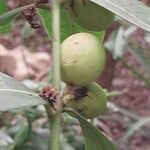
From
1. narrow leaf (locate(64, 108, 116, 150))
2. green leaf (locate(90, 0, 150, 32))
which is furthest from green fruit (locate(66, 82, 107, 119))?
green leaf (locate(90, 0, 150, 32))

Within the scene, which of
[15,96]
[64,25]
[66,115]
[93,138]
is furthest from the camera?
[66,115]

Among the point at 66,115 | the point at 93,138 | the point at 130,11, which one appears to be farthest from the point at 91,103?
the point at 66,115

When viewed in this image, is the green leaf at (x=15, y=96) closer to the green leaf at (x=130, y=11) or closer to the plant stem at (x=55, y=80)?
the plant stem at (x=55, y=80)

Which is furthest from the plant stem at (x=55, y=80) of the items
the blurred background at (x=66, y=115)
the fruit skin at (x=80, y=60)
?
the blurred background at (x=66, y=115)

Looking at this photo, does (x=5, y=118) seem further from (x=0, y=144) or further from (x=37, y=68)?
(x=37, y=68)

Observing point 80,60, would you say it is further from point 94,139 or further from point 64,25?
point 64,25

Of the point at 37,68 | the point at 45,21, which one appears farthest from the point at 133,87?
the point at 45,21
